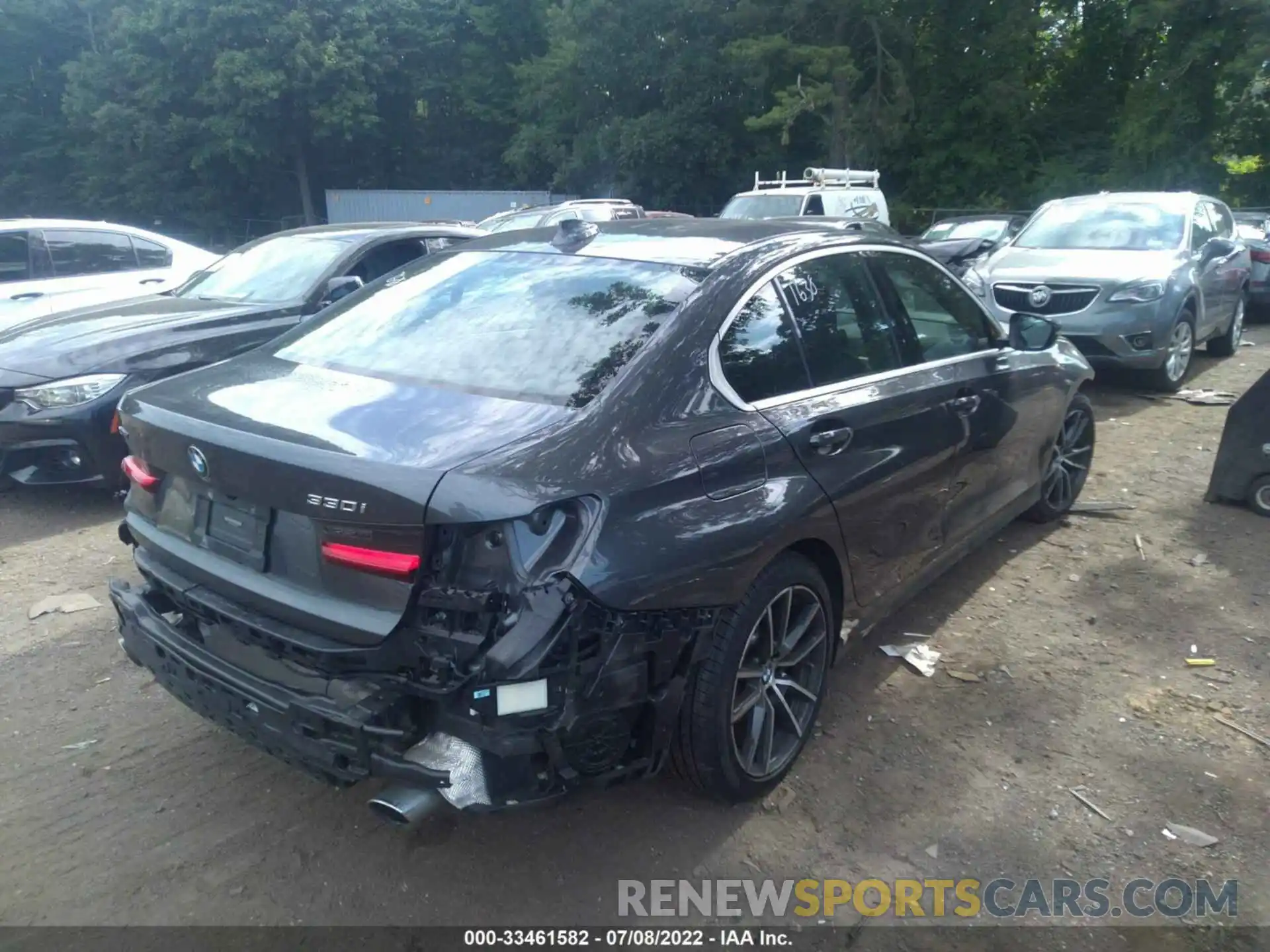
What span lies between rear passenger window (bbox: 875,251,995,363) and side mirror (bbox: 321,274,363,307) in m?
3.74

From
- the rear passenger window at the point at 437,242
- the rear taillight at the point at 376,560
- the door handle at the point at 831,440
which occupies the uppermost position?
the rear passenger window at the point at 437,242

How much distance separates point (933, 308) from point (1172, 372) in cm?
591

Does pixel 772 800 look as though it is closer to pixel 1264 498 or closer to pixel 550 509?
pixel 550 509

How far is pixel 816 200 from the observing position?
1777cm

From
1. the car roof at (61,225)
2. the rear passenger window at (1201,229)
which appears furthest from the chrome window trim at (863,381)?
the car roof at (61,225)

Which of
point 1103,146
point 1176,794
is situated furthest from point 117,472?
point 1103,146

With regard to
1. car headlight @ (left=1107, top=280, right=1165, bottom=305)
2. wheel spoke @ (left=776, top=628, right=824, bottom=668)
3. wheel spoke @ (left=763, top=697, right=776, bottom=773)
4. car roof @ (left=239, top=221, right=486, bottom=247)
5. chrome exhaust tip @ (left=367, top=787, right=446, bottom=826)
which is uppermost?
car roof @ (left=239, top=221, right=486, bottom=247)

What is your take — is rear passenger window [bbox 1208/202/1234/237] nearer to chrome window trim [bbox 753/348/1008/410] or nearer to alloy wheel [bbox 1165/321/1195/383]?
alloy wheel [bbox 1165/321/1195/383]

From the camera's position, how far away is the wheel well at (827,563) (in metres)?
3.22

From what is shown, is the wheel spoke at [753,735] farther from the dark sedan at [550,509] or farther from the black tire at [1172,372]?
the black tire at [1172,372]

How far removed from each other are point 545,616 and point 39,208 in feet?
136

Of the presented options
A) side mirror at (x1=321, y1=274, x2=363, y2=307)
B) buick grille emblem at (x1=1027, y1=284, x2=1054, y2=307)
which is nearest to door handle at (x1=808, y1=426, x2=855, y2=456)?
side mirror at (x1=321, y1=274, x2=363, y2=307)

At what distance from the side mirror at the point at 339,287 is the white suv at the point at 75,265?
261 cm

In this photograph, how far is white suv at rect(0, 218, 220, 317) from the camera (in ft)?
28.2
